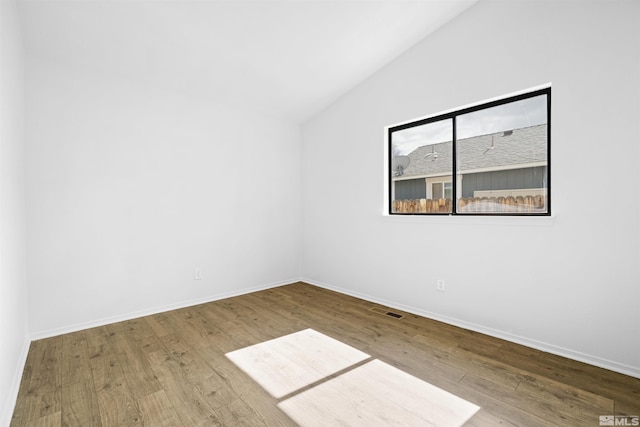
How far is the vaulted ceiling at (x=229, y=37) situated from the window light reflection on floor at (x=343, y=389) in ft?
9.33

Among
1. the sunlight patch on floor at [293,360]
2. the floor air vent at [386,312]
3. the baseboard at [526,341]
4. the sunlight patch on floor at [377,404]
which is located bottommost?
the sunlight patch on floor at [293,360]

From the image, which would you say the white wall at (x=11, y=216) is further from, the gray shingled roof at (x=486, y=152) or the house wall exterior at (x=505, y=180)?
the house wall exterior at (x=505, y=180)

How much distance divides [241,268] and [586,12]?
14.0ft

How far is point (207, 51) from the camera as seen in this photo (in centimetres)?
295

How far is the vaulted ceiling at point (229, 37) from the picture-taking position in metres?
2.43

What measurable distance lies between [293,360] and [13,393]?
174 cm

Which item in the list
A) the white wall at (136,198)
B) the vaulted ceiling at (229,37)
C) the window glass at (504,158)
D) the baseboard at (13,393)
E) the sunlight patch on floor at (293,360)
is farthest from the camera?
the white wall at (136,198)

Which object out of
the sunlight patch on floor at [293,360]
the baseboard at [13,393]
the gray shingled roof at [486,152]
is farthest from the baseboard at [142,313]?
the gray shingled roof at [486,152]

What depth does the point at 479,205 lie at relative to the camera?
A: 2.91 metres

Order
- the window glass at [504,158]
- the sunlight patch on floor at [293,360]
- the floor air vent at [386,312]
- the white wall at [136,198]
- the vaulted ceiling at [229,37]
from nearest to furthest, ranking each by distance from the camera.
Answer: the sunlight patch on floor at [293,360] → the vaulted ceiling at [229,37] → the window glass at [504,158] → the white wall at [136,198] → the floor air vent at [386,312]

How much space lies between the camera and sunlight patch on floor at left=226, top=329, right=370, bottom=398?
2014 millimetres

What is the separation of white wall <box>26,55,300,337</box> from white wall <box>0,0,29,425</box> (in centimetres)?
22

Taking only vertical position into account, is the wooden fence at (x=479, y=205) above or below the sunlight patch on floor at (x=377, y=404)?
above

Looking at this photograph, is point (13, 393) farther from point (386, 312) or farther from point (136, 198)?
point (386, 312)
